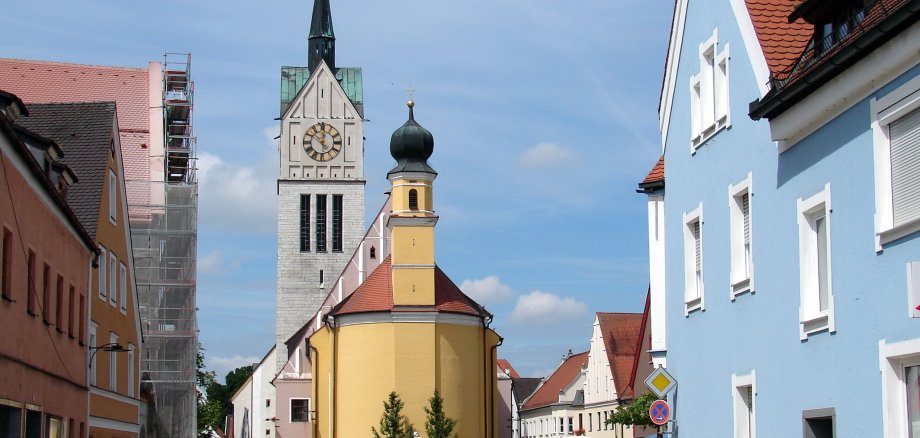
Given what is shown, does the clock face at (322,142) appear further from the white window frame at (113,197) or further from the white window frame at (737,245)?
the white window frame at (737,245)

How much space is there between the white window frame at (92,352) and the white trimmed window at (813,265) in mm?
16808

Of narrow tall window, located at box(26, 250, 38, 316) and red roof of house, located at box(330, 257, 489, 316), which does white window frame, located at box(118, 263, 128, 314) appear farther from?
red roof of house, located at box(330, 257, 489, 316)

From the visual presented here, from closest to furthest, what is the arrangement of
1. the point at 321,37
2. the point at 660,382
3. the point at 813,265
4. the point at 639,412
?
the point at 813,265
the point at 660,382
the point at 639,412
the point at 321,37

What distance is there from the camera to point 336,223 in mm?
80438

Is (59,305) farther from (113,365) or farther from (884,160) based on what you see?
(884,160)

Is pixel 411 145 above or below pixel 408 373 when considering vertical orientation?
above

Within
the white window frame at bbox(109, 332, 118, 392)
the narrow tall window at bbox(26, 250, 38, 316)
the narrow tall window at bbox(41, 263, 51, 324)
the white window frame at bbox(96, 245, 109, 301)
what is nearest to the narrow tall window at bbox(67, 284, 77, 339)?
the narrow tall window at bbox(41, 263, 51, 324)

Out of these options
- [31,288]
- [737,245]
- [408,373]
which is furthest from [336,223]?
[737,245]

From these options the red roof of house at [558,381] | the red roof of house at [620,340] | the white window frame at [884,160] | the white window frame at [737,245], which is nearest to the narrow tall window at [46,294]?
the white window frame at [737,245]

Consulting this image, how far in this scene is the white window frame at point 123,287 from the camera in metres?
31.2

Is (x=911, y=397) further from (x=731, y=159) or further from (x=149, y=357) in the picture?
(x=149, y=357)

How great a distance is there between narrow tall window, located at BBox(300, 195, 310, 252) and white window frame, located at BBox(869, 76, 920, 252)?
69.5 m

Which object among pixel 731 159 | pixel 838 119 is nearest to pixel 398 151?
pixel 731 159

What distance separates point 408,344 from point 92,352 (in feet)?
96.0
